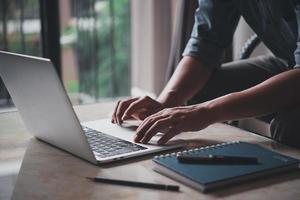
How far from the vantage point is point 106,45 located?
2.97 metres

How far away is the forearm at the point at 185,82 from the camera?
1.35m

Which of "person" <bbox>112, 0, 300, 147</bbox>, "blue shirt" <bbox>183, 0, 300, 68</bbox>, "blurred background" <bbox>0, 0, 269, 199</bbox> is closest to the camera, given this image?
"person" <bbox>112, 0, 300, 147</bbox>

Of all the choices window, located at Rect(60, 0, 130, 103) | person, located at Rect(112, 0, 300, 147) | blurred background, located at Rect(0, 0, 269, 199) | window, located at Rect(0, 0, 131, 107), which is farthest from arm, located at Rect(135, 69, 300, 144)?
window, located at Rect(60, 0, 130, 103)

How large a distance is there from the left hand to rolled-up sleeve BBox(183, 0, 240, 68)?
411 millimetres

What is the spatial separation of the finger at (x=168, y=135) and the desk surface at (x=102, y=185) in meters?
0.05

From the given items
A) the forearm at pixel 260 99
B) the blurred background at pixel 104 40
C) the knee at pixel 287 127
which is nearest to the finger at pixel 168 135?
the forearm at pixel 260 99

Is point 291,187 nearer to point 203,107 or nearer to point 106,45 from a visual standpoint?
point 203,107

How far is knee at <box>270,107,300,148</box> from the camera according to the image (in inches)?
43.6

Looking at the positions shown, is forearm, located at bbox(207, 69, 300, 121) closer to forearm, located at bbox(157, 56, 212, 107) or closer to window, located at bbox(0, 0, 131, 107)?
forearm, located at bbox(157, 56, 212, 107)

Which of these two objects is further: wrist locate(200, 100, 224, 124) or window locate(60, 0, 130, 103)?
window locate(60, 0, 130, 103)

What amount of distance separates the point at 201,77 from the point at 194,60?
0.06 meters

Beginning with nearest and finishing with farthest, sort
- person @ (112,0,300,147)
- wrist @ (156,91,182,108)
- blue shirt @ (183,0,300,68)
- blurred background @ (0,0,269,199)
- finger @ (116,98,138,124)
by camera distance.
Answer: person @ (112,0,300,147) → finger @ (116,98,138,124) → wrist @ (156,91,182,108) → blue shirt @ (183,0,300,68) → blurred background @ (0,0,269,199)

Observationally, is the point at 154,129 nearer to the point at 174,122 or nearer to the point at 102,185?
the point at 174,122

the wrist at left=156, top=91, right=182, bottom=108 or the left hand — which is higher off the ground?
the left hand
